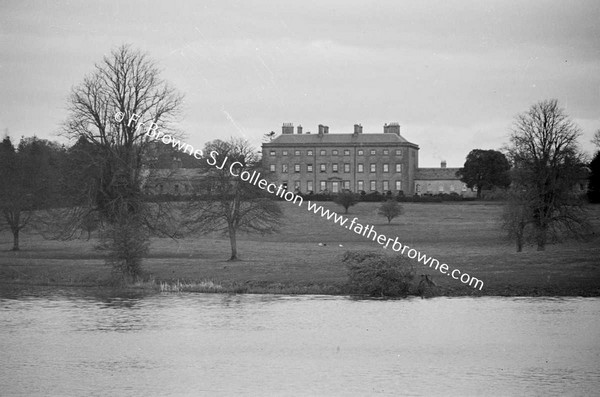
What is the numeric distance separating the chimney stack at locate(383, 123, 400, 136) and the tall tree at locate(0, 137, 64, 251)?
72635 mm

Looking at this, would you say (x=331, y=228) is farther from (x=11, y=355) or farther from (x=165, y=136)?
(x=11, y=355)

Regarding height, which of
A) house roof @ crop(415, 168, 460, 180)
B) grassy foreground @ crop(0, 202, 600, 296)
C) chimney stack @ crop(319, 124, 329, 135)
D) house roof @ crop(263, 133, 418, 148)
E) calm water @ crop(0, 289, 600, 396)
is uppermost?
chimney stack @ crop(319, 124, 329, 135)

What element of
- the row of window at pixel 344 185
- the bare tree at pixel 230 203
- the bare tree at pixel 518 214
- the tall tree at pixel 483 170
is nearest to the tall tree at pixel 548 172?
the bare tree at pixel 518 214

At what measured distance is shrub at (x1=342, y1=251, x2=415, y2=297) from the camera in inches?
1604

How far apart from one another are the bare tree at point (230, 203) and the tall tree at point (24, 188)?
11.9 metres

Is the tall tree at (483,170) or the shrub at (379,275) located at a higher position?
the tall tree at (483,170)

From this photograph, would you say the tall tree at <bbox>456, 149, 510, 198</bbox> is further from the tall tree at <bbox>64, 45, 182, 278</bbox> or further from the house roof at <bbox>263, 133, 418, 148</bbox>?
the tall tree at <bbox>64, 45, 182, 278</bbox>

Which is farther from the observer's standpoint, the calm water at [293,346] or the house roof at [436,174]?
the house roof at [436,174]

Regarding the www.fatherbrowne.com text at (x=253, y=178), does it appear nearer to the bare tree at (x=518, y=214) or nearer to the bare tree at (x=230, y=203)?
the bare tree at (x=230, y=203)

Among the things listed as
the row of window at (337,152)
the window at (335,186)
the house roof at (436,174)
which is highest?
the row of window at (337,152)

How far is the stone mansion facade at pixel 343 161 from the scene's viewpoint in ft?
432

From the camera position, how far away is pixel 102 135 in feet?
163

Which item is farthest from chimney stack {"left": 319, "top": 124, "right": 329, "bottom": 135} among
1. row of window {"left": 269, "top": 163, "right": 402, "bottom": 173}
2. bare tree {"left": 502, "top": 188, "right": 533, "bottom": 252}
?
bare tree {"left": 502, "top": 188, "right": 533, "bottom": 252}

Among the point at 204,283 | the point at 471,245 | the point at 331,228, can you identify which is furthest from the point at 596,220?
the point at 204,283
